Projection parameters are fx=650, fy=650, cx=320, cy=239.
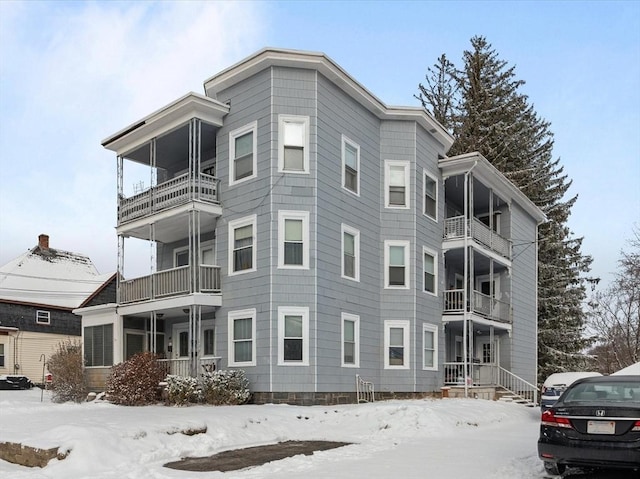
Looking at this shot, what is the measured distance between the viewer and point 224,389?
1867 centimetres

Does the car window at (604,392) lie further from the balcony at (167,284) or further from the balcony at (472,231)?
the balcony at (472,231)

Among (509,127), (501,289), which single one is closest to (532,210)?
(501,289)

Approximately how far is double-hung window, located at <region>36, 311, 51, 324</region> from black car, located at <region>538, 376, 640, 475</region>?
37042 mm

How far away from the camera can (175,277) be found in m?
21.3

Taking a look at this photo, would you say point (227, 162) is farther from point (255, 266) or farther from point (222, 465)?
point (222, 465)

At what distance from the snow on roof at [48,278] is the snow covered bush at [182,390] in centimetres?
2428

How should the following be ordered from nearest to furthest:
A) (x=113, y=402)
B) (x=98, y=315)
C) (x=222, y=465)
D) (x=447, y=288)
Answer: (x=222, y=465) < (x=113, y=402) < (x=98, y=315) < (x=447, y=288)

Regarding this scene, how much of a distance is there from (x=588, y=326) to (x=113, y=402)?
40.9m

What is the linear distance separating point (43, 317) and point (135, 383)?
78.1 ft

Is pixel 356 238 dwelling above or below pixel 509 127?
below

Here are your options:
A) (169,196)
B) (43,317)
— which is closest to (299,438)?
(169,196)

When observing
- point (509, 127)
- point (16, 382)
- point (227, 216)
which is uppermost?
point (509, 127)

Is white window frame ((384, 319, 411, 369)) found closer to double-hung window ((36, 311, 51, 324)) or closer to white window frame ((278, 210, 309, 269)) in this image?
white window frame ((278, 210, 309, 269))

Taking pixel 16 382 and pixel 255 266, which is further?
pixel 16 382
